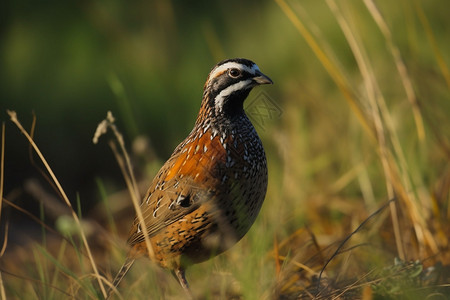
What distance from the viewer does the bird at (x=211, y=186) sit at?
11.1 feet

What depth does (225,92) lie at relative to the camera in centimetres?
365

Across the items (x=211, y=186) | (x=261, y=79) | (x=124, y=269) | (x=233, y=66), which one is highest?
(x=233, y=66)

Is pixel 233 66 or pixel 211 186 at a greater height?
pixel 233 66

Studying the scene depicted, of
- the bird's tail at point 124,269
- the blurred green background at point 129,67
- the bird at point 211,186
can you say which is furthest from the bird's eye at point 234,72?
the blurred green background at point 129,67

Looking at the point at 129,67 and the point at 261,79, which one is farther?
the point at 129,67

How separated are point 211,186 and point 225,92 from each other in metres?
0.53

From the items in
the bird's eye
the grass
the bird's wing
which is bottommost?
the grass

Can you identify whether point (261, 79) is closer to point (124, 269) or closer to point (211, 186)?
point (211, 186)

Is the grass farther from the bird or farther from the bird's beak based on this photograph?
the bird's beak

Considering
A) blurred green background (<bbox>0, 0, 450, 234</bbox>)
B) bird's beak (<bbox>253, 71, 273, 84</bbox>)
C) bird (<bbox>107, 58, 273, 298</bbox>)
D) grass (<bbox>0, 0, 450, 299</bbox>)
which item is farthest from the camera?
blurred green background (<bbox>0, 0, 450, 234</bbox>)

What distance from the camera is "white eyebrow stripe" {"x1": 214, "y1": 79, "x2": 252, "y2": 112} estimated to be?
11.8ft

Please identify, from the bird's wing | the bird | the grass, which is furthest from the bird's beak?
the grass

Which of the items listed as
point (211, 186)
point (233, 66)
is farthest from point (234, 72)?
point (211, 186)

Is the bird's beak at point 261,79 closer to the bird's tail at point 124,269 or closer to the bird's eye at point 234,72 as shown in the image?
the bird's eye at point 234,72
